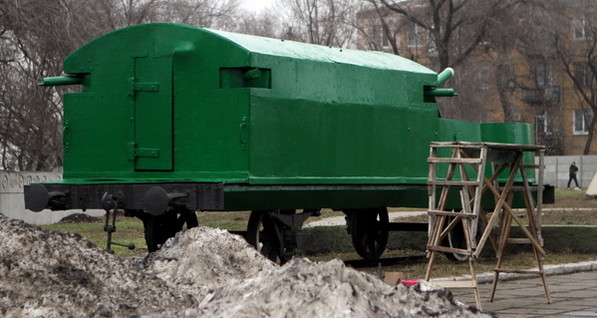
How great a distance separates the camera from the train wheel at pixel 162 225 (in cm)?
1348

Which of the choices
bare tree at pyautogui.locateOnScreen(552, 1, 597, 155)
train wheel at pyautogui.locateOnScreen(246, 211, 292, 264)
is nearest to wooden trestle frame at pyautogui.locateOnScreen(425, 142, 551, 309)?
train wheel at pyautogui.locateOnScreen(246, 211, 292, 264)

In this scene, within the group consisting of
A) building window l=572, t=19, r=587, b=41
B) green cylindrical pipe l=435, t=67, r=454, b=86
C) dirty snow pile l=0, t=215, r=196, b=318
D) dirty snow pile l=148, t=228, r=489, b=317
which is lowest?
dirty snow pile l=0, t=215, r=196, b=318

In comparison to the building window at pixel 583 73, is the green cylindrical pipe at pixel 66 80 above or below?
below

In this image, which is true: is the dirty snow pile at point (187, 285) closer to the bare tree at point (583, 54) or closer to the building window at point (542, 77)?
the bare tree at point (583, 54)

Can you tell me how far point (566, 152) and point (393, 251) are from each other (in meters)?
53.1

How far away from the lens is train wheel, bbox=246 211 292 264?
13398 mm

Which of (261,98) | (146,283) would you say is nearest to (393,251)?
(261,98)

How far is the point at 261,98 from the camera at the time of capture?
12.5 m

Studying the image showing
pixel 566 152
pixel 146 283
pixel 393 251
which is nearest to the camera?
pixel 146 283

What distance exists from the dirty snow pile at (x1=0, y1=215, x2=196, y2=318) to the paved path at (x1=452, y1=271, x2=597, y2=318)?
285cm

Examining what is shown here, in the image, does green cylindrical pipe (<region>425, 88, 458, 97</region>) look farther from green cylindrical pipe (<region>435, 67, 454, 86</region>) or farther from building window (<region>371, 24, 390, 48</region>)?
building window (<region>371, 24, 390, 48</region>)

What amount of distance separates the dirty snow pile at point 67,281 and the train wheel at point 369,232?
27.5 ft

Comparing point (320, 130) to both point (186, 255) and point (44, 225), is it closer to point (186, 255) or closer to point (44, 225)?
point (186, 255)

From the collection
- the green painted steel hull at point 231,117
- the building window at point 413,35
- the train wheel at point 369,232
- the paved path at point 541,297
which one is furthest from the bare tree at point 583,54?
the paved path at point 541,297
